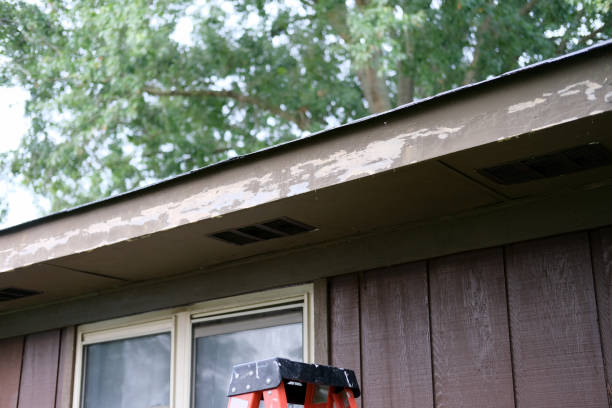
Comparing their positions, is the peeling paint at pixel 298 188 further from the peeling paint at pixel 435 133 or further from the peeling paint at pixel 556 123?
the peeling paint at pixel 556 123

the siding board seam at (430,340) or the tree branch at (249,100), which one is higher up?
the tree branch at (249,100)

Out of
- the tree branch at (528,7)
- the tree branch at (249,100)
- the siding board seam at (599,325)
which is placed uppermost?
the tree branch at (528,7)

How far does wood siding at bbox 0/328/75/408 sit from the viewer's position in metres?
4.64

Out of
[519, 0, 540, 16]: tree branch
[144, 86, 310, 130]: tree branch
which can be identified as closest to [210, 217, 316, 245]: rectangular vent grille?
[144, 86, 310, 130]: tree branch

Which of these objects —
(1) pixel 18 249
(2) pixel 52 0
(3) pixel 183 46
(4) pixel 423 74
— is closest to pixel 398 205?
(1) pixel 18 249

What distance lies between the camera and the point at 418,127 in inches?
103

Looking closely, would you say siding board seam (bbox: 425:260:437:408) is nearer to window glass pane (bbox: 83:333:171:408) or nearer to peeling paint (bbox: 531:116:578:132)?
peeling paint (bbox: 531:116:578:132)

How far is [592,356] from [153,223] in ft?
5.90

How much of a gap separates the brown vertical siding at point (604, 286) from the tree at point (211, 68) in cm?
657

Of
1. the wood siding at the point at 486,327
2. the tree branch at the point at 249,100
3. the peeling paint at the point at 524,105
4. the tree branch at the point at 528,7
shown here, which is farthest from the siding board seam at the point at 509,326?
the tree branch at the point at 249,100

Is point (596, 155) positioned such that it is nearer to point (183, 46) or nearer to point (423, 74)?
point (423, 74)

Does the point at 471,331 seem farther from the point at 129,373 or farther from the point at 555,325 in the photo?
the point at 129,373

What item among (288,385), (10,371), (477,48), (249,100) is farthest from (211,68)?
(288,385)

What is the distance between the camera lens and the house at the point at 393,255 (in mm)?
2594
